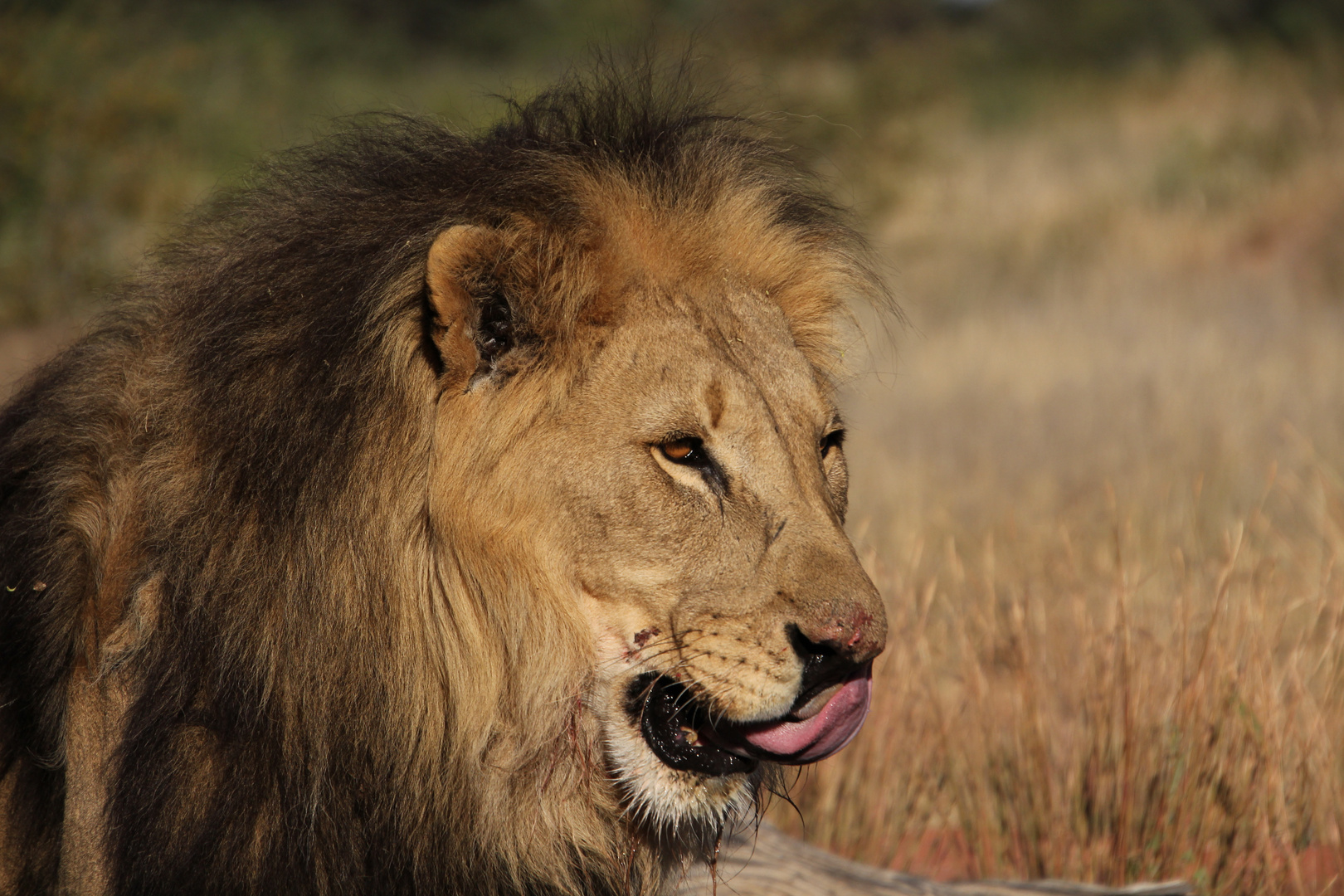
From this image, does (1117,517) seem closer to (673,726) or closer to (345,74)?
(673,726)

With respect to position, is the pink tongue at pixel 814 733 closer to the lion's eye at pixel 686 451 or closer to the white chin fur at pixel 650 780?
the white chin fur at pixel 650 780

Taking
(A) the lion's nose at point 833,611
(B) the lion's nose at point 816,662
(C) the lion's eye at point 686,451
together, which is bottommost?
(B) the lion's nose at point 816,662

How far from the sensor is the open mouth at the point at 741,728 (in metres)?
2.20

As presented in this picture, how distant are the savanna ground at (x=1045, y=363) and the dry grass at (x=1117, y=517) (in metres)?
0.02

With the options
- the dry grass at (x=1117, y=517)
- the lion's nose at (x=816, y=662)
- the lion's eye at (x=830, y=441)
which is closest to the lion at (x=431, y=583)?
the lion's nose at (x=816, y=662)

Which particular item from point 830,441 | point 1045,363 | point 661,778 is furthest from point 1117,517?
point 1045,363

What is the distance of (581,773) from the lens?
2.30 metres

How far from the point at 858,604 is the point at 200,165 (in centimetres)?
1632

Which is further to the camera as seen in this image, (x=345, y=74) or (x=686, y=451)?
(x=345, y=74)

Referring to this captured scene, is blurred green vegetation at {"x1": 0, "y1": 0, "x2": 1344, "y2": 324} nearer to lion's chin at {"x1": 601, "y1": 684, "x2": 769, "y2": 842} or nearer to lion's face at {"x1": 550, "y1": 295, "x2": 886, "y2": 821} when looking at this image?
lion's face at {"x1": 550, "y1": 295, "x2": 886, "y2": 821}

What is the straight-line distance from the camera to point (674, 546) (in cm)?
223

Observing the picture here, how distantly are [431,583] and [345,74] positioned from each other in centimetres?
3158

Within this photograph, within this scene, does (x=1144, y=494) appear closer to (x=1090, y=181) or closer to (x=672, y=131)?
(x=672, y=131)

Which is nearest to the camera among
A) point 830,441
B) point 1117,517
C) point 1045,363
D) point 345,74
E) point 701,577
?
point 701,577
